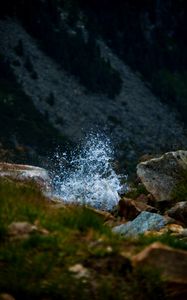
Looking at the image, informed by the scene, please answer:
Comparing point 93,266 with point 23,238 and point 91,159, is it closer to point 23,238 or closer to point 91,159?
point 23,238

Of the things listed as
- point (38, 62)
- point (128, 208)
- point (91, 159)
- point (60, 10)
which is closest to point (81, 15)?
point (60, 10)

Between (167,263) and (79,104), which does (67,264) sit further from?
(79,104)

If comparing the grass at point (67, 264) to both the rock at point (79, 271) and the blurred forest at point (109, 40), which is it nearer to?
the rock at point (79, 271)

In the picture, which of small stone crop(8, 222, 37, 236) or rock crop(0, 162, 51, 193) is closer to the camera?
small stone crop(8, 222, 37, 236)

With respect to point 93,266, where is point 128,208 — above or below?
above

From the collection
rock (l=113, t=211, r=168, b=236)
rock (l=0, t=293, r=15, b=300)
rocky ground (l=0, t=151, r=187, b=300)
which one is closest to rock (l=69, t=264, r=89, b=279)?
rocky ground (l=0, t=151, r=187, b=300)

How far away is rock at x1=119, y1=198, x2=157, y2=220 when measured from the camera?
14.4 meters

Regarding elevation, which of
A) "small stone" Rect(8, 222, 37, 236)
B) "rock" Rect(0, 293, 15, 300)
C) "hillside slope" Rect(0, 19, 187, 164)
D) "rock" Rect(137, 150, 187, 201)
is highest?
"hillside slope" Rect(0, 19, 187, 164)

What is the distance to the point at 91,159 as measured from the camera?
3109 centimetres

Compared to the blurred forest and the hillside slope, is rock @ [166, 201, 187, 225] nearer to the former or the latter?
the blurred forest

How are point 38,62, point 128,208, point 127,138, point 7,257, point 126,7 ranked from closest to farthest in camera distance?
point 7,257, point 128,208, point 127,138, point 38,62, point 126,7

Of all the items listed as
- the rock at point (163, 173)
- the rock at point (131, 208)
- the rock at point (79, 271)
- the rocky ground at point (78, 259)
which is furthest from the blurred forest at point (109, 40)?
the rock at point (79, 271)

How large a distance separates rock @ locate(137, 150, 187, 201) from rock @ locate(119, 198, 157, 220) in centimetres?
101

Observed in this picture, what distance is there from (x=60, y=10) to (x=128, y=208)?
14245cm
